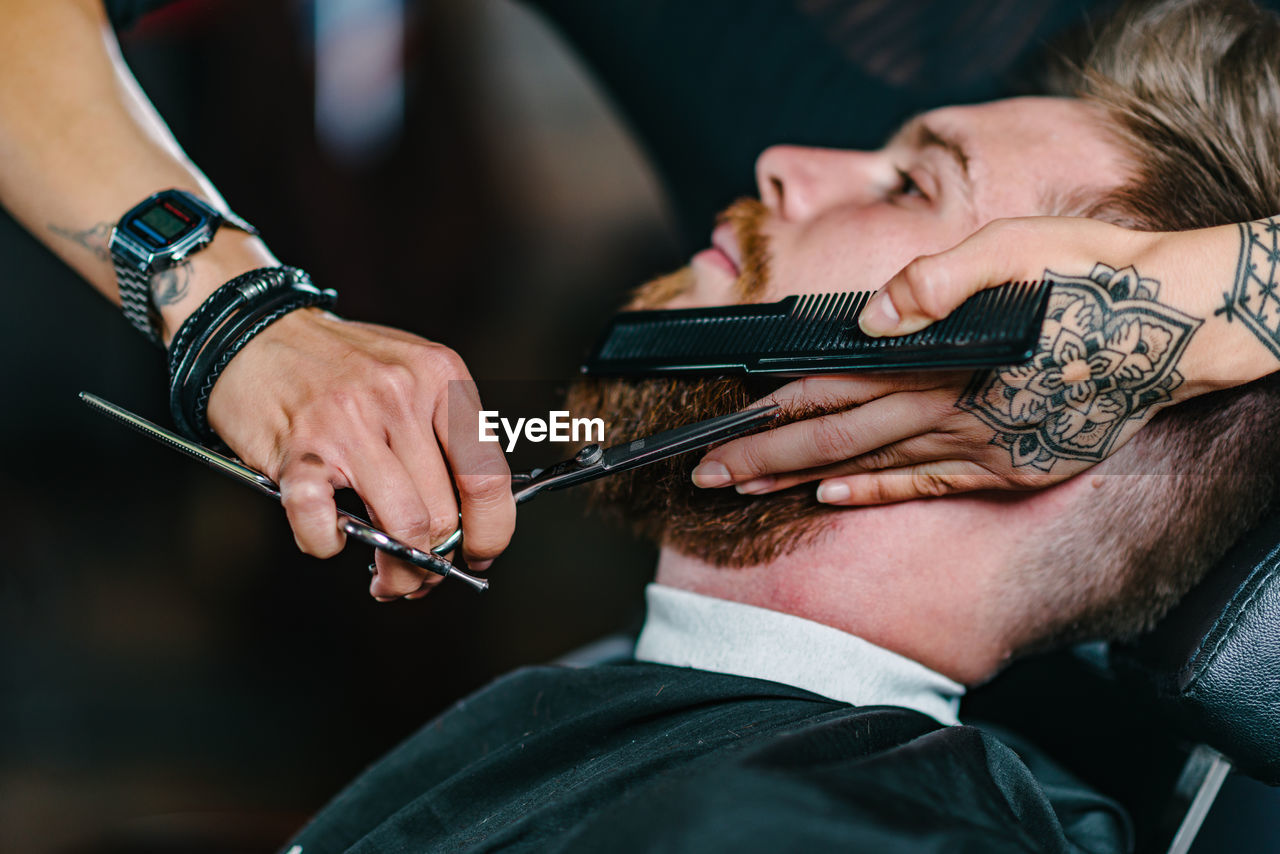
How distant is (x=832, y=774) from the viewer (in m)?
0.83

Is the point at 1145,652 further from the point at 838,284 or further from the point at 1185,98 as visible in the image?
the point at 1185,98

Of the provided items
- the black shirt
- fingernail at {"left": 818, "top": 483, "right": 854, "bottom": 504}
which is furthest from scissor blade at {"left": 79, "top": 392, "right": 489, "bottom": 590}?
the black shirt

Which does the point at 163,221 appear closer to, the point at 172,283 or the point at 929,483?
the point at 172,283

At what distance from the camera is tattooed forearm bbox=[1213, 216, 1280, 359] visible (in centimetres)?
96

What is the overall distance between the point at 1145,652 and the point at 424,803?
3.57 ft

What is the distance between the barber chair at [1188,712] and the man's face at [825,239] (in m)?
0.43

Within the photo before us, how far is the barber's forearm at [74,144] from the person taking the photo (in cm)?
124

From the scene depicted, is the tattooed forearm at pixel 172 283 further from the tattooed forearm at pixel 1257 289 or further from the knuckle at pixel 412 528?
the tattooed forearm at pixel 1257 289

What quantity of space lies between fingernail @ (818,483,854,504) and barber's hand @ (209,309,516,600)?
0.44 meters

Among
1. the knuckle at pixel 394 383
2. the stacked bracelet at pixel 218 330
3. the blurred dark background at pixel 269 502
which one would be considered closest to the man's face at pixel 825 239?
the knuckle at pixel 394 383

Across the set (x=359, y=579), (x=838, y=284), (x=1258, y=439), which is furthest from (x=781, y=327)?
(x=359, y=579)

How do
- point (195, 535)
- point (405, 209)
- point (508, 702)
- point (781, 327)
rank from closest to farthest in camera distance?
point (781, 327), point (508, 702), point (195, 535), point (405, 209)

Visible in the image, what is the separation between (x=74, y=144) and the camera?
125 centimetres

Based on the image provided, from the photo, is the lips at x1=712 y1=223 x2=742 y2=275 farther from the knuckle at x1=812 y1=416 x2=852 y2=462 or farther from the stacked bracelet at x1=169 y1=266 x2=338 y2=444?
the stacked bracelet at x1=169 y1=266 x2=338 y2=444
